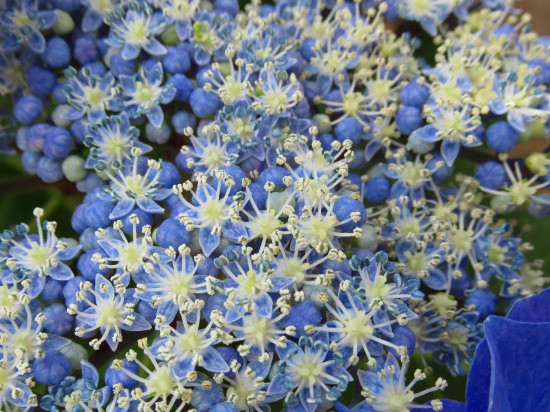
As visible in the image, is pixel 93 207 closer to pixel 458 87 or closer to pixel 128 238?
pixel 128 238

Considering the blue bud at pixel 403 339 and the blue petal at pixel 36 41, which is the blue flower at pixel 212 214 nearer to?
the blue bud at pixel 403 339

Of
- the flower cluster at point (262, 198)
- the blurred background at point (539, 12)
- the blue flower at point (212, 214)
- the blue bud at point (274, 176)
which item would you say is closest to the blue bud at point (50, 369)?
the flower cluster at point (262, 198)

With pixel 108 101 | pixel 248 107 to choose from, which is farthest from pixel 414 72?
pixel 108 101

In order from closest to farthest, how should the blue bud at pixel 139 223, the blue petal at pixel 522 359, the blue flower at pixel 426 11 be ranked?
the blue petal at pixel 522 359 → the blue bud at pixel 139 223 → the blue flower at pixel 426 11

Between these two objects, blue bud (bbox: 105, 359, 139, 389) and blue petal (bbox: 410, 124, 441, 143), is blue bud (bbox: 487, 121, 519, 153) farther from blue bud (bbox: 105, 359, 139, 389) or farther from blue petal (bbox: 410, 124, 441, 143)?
blue bud (bbox: 105, 359, 139, 389)

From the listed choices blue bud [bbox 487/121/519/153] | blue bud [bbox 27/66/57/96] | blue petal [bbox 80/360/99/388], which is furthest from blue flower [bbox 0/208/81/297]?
blue bud [bbox 487/121/519/153]

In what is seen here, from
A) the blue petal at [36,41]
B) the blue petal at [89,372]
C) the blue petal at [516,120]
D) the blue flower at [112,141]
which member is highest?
the blue petal at [516,120]

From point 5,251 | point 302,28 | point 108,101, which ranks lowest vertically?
point 5,251

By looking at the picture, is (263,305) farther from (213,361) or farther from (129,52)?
(129,52)
